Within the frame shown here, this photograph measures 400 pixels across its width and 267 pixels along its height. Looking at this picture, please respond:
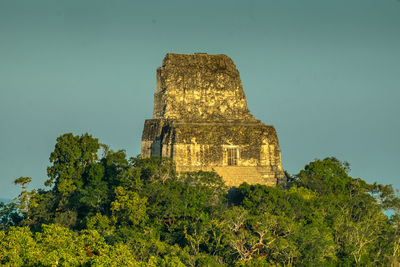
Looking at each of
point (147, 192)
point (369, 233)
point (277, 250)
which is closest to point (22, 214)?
point (147, 192)

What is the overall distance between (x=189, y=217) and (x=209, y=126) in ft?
21.8

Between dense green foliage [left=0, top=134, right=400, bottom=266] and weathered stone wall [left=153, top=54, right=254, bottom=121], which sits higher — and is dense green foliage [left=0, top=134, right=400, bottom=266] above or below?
below

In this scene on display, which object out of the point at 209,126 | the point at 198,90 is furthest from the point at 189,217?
the point at 198,90

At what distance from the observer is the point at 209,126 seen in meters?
47.1

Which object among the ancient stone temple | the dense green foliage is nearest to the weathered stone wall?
the ancient stone temple

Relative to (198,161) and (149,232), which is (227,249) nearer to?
(149,232)

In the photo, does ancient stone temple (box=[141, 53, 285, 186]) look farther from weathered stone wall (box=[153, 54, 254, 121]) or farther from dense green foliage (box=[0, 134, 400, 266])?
dense green foliage (box=[0, 134, 400, 266])

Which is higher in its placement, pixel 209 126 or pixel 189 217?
pixel 209 126

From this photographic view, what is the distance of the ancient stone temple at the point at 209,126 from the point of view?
151 feet

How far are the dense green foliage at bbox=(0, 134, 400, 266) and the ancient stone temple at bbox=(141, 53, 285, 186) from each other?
1.28 m

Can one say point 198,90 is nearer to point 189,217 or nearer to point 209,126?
point 209,126

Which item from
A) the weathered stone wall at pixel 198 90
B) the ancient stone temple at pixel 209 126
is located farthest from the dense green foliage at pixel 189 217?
the weathered stone wall at pixel 198 90

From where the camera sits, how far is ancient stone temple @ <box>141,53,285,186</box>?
A: 4597cm

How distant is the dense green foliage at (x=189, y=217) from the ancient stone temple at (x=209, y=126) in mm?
1278
